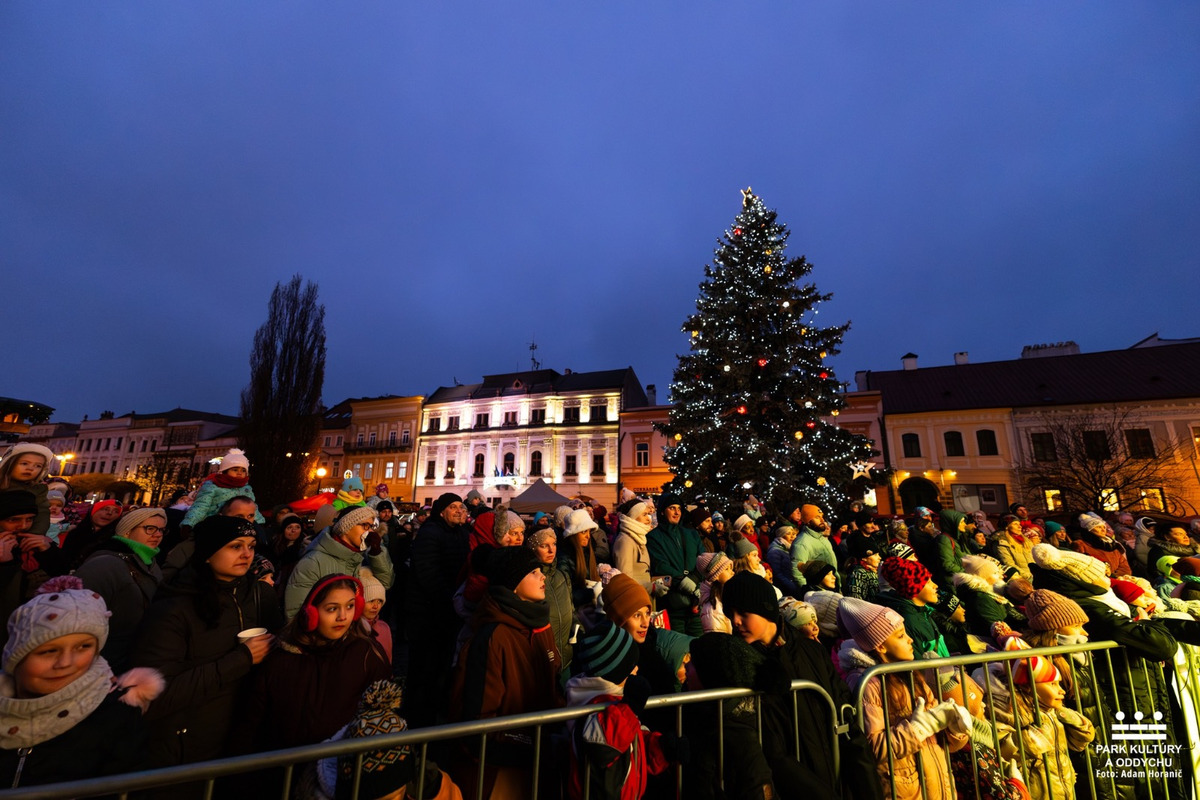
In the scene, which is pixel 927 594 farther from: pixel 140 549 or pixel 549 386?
pixel 549 386

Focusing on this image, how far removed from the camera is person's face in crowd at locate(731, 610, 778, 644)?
8.79 feet

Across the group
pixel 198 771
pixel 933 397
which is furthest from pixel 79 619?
pixel 933 397

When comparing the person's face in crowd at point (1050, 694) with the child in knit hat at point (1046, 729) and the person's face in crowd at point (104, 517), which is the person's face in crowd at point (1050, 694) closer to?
the child in knit hat at point (1046, 729)

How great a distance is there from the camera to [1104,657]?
3.57 m

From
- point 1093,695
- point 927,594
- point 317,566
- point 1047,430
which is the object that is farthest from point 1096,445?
point 317,566

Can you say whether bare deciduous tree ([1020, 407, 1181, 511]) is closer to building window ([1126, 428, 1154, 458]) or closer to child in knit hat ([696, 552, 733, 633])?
building window ([1126, 428, 1154, 458])

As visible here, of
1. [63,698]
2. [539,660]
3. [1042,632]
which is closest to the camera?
[63,698]

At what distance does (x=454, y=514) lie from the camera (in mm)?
5395

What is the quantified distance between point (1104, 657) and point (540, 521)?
5.56 m

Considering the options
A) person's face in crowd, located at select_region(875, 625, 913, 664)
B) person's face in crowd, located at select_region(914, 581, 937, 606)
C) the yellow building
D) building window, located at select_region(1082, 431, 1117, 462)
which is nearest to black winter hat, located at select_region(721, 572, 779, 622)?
person's face in crowd, located at select_region(875, 625, 913, 664)

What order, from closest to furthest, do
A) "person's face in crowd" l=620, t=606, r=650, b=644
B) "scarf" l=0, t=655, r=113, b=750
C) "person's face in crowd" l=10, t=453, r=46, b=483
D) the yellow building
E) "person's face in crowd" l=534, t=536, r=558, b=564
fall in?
"scarf" l=0, t=655, r=113, b=750
"person's face in crowd" l=620, t=606, r=650, b=644
"person's face in crowd" l=10, t=453, r=46, b=483
"person's face in crowd" l=534, t=536, r=558, b=564
the yellow building

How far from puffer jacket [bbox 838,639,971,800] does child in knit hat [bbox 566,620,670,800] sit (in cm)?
130

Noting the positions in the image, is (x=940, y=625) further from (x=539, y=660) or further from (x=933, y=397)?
(x=933, y=397)

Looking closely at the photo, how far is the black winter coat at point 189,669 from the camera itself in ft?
7.42
